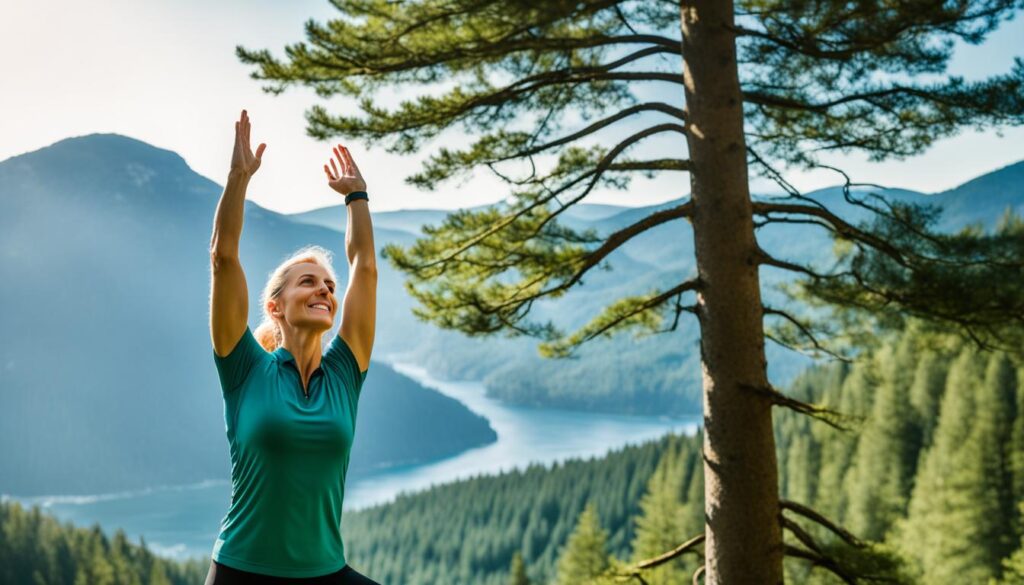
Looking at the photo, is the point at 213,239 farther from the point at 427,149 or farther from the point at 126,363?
the point at 126,363

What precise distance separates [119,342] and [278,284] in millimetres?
169732

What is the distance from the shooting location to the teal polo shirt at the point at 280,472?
64.4 inches

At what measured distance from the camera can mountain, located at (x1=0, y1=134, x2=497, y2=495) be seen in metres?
119

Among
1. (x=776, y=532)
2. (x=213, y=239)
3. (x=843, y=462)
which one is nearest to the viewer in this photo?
(x=213, y=239)

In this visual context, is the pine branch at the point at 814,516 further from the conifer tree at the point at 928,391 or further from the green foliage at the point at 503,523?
the green foliage at the point at 503,523

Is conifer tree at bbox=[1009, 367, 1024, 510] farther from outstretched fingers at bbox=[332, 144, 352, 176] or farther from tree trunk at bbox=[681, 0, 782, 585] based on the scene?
outstretched fingers at bbox=[332, 144, 352, 176]

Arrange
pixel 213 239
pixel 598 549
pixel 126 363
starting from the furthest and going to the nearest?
pixel 126 363 → pixel 598 549 → pixel 213 239

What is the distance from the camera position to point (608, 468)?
5319 cm

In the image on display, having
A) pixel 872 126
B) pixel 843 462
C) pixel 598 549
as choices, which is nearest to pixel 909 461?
pixel 843 462

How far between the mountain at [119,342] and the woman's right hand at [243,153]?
9953cm

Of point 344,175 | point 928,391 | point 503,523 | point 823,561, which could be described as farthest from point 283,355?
point 503,523

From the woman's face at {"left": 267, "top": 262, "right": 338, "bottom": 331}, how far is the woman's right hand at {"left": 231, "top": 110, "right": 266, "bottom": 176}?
0.26 meters

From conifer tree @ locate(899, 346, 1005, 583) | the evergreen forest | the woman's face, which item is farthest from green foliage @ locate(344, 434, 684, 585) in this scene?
the woman's face

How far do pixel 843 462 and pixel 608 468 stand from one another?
76.5ft
